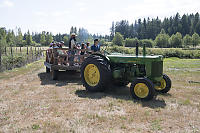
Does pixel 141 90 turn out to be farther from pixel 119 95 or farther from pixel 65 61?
pixel 65 61

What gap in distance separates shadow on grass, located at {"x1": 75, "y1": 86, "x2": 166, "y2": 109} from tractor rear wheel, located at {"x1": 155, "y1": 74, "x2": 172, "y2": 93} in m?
1.03

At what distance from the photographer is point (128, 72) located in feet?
23.3

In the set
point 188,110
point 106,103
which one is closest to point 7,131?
point 106,103

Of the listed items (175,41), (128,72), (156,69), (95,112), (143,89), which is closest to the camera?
(95,112)

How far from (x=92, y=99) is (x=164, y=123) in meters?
2.49

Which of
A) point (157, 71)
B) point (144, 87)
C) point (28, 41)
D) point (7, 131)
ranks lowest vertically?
point (7, 131)

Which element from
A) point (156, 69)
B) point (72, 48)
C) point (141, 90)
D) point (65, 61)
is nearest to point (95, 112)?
point (141, 90)

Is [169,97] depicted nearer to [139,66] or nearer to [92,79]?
[139,66]

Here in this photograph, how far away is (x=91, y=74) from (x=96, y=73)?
245mm

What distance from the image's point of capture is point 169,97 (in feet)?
21.6

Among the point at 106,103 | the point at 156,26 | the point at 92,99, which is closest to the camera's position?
the point at 106,103

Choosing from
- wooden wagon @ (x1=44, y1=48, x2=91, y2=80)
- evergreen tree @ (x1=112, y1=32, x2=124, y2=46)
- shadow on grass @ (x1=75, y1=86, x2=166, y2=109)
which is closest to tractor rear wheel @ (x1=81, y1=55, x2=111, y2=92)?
shadow on grass @ (x1=75, y1=86, x2=166, y2=109)

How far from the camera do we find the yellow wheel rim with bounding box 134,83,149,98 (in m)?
5.98

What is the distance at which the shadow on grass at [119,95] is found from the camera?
5.71 meters
